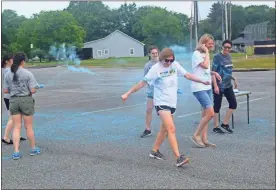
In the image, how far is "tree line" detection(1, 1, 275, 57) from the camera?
2133cm

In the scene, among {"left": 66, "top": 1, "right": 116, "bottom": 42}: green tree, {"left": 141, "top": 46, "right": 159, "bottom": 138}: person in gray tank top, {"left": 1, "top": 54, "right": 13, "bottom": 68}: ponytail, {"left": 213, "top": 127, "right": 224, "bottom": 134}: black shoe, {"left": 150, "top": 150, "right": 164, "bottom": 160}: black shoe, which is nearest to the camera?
{"left": 150, "top": 150, "right": 164, "bottom": 160}: black shoe

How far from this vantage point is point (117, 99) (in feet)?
50.0

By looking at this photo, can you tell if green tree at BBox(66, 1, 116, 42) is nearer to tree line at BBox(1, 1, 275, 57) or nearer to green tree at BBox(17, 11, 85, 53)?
tree line at BBox(1, 1, 275, 57)

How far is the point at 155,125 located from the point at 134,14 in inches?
577

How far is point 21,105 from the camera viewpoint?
6.93 meters

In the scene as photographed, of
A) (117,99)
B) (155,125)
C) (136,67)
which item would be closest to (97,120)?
(155,125)

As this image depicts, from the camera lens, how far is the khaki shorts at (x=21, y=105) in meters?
6.92

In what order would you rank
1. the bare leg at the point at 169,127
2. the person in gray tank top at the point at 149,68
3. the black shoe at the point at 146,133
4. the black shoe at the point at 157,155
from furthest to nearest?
the black shoe at the point at 146,133, the person in gray tank top at the point at 149,68, the black shoe at the point at 157,155, the bare leg at the point at 169,127

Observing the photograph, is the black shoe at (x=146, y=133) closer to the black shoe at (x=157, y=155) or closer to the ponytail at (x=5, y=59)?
the black shoe at (x=157, y=155)

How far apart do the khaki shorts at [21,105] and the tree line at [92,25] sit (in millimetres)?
12979

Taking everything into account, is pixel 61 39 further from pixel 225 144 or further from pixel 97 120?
pixel 225 144

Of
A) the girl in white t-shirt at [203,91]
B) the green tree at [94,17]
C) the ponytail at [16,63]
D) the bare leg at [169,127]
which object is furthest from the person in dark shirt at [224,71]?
the green tree at [94,17]

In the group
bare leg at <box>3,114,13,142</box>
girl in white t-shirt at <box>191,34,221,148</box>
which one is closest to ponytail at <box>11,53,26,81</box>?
bare leg at <box>3,114,13,142</box>

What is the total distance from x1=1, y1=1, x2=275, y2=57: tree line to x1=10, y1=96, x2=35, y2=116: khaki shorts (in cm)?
1298
